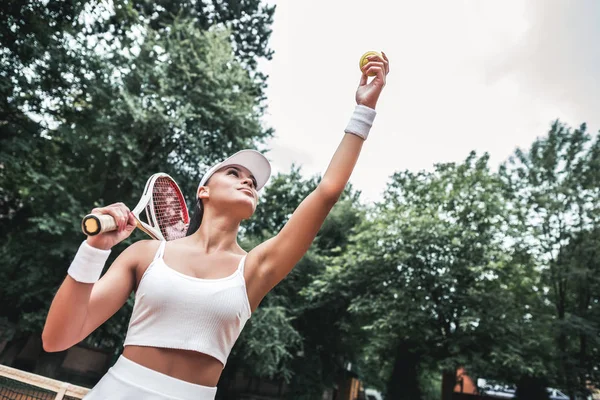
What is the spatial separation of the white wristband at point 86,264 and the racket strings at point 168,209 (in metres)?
0.80

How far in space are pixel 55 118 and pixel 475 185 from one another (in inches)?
675

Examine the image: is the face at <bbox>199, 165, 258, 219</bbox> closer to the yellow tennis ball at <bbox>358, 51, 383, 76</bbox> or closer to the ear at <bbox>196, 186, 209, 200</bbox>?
the ear at <bbox>196, 186, 209, 200</bbox>

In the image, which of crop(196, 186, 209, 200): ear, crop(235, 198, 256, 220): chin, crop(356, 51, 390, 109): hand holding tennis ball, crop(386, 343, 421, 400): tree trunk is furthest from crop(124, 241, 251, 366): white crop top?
crop(386, 343, 421, 400): tree trunk

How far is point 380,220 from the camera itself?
18.3 m

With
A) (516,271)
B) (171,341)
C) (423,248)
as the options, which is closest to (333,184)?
(171,341)

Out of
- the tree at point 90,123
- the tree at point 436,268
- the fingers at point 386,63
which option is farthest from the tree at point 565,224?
the fingers at point 386,63

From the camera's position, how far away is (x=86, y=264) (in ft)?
4.46

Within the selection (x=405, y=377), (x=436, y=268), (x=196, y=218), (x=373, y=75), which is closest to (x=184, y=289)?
(x=196, y=218)

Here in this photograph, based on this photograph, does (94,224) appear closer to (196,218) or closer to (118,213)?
(118,213)

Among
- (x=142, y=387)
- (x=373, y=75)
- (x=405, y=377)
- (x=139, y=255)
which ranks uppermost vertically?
(x=373, y=75)

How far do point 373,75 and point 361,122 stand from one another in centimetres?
27

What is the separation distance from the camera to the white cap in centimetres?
209

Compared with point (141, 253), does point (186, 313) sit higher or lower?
lower

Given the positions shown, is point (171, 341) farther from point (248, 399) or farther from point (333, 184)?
point (248, 399)
